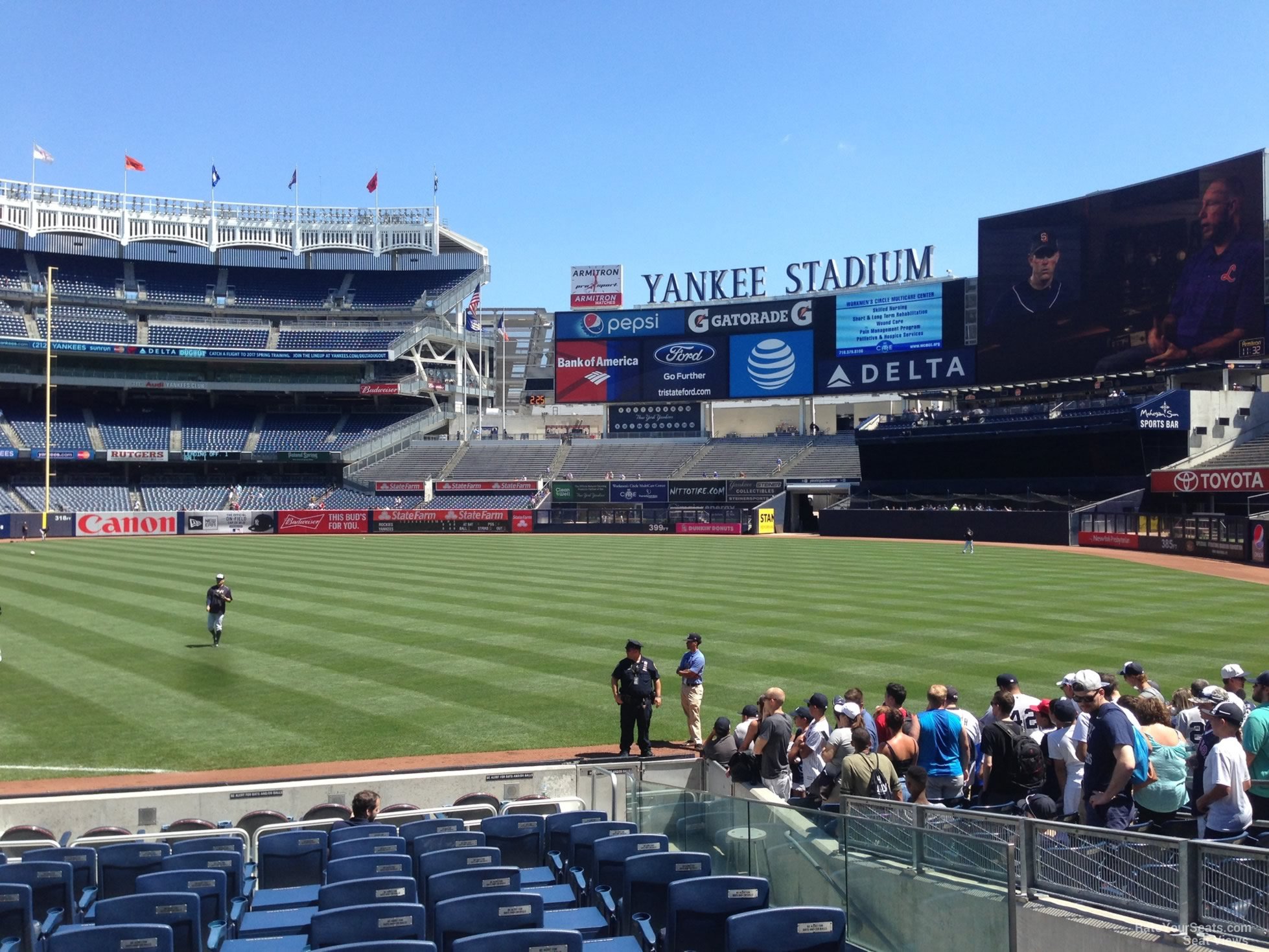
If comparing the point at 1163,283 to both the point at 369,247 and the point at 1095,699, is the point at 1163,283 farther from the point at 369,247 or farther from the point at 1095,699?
the point at 369,247

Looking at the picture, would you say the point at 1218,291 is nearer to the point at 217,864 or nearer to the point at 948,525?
the point at 948,525

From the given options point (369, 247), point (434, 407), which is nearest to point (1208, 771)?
point (434, 407)

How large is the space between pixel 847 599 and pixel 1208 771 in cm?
2077

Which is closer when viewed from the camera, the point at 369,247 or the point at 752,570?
the point at 752,570

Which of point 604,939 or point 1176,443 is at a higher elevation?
point 1176,443

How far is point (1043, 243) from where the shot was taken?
5366cm

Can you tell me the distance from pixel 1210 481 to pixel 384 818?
142 ft

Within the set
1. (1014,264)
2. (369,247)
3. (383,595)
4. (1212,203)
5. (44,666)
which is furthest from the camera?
(369,247)

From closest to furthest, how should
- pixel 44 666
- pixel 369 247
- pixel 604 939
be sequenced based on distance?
pixel 604 939 < pixel 44 666 < pixel 369 247

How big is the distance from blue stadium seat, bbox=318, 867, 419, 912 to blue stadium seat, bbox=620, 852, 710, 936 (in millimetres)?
1339

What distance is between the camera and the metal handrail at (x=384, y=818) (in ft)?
27.9

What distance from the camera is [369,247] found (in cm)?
8675

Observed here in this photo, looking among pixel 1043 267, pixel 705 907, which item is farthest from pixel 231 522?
pixel 705 907

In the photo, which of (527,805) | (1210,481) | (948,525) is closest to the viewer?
(527,805)
